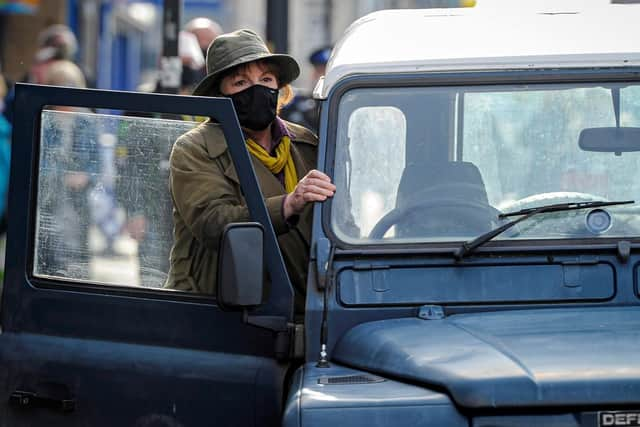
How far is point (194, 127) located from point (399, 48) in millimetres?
740

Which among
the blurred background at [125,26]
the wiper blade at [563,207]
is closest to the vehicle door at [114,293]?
the wiper blade at [563,207]

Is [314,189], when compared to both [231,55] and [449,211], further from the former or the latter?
[231,55]

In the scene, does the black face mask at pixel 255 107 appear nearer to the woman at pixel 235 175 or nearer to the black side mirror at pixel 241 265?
the woman at pixel 235 175

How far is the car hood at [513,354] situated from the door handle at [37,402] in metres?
0.95

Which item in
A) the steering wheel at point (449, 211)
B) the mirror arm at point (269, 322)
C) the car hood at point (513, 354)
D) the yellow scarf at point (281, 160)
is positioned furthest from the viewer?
the yellow scarf at point (281, 160)

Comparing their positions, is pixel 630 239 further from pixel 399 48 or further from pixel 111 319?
pixel 111 319

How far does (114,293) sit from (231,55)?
951 mm

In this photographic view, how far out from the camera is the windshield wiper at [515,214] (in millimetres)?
4430

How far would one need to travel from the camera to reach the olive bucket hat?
504 cm

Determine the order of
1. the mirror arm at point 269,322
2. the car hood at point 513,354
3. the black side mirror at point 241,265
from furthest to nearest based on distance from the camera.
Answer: the mirror arm at point 269,322, the black side mirror at point 241,265, the car hood at point 513,354

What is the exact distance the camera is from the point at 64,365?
472cm

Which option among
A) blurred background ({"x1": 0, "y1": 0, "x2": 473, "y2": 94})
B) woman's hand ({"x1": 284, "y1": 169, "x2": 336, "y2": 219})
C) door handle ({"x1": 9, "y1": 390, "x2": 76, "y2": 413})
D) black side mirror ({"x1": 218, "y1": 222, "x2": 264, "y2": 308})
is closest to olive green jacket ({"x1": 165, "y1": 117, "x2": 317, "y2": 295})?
woman's hand ({"x1": 284, "y1": 169, "x2": 336, "y2": 219})

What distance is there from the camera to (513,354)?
148 inches

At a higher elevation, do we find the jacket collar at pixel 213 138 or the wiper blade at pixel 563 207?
→ the jacket collar at pixel 213 138
